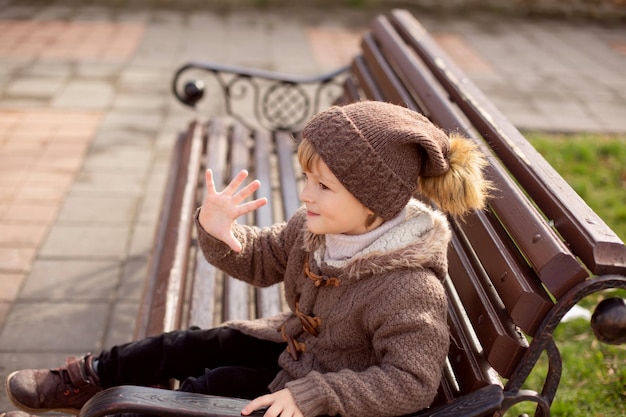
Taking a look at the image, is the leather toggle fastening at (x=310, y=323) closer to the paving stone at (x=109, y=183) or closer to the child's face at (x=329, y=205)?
the child's face at (x=329, y=205)

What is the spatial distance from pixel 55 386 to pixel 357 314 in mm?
1021

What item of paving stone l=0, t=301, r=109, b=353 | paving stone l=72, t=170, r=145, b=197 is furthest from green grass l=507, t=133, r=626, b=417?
paving stone l=72, t=170, r=145, b=197

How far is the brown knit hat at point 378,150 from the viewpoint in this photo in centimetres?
177

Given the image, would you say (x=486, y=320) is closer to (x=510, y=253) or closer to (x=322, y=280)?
(x=510, y=253)

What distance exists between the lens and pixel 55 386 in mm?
2268

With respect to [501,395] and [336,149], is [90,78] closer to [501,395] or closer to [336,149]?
[336,149]

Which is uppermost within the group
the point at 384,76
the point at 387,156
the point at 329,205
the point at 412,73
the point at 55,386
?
the point at 387,156

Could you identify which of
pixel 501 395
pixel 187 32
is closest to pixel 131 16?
pixel 187 32

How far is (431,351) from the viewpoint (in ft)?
5.62

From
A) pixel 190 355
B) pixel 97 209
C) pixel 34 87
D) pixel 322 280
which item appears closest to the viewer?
pixel 322 280

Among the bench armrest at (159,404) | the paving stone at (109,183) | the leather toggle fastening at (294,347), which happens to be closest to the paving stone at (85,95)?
the paving stone at (109,183)

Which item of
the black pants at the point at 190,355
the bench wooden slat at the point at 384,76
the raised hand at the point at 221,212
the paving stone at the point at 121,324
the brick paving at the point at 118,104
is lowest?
the brick paving at the point at 118,104

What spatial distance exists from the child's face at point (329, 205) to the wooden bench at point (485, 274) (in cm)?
37

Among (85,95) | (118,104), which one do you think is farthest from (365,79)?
(85,95)
